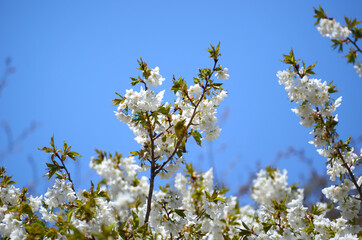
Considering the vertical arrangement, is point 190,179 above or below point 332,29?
below

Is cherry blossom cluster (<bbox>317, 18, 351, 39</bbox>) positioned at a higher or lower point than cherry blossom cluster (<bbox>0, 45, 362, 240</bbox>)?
higher

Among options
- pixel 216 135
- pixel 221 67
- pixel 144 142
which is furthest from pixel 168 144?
pixel 221 67

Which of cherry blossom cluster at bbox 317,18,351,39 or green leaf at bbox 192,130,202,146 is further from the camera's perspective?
green leaf at bbox 192,130,202,146

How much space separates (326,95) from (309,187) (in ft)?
25.0

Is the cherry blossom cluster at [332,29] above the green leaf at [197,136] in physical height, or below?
above

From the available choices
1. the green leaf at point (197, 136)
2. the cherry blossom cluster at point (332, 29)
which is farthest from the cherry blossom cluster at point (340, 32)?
the green leaf at point (197, 136)

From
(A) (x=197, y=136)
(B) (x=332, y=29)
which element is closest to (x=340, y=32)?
(B) (x=332, y=29)

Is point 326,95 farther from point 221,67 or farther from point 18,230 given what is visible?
point 18,230

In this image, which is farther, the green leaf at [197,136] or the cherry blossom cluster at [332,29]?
the green leaf at [197,136]

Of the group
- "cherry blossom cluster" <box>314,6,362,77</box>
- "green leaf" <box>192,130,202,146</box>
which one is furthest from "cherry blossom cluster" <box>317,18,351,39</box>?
"green leaf" <box>192,130,202,146</box>

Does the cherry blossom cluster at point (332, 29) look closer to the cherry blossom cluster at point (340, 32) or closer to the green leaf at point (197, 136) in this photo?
the cherry blossom cluster at point (340, 32)

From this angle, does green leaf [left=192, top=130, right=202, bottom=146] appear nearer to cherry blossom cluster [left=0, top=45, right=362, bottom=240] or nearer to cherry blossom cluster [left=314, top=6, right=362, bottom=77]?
cherry blossom cluster [left=0, top=45, right=362, bottom=240]

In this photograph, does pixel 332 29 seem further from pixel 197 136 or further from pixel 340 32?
pixel 197 136

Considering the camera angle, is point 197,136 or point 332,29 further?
point 197,136
